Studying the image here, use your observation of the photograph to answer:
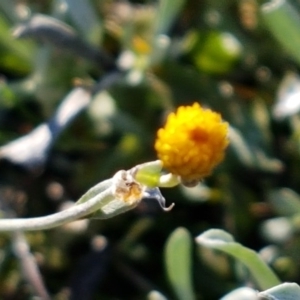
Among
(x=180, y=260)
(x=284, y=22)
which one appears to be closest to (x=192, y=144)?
(x=180, y=260)

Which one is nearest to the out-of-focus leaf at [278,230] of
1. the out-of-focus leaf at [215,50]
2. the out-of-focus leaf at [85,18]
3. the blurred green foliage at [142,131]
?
the blurred green foliage at [142,131]

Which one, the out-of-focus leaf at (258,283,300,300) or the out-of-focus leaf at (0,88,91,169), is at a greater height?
the out-of-focus leaf at (0,88,91,169)

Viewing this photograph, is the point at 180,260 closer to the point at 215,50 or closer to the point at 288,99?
the point at 288,99

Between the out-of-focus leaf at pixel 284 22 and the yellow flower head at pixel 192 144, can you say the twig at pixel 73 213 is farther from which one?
the out-of-focus leaf at pixel 284 22

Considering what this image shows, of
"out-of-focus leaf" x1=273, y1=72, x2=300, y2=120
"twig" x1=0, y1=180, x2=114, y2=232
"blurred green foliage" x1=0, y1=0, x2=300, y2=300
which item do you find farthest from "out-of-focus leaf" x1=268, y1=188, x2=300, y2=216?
"twig" x1=0, y1=180, x2=114, y2=232

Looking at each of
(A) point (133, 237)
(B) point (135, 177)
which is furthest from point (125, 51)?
(B) point (135, 177)

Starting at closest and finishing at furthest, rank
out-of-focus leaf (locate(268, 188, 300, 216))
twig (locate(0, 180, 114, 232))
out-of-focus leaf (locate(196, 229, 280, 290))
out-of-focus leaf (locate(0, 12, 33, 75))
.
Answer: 1. twig (locate(0, 180, 114, 232))
2. out-of-focus leaf (locate(196, 229, 280, 290))
3. out-of-focus leaf (locate(268, 188, 300, 216))
4. out-of-focus leaf (locate(0, 12, 33, 75))

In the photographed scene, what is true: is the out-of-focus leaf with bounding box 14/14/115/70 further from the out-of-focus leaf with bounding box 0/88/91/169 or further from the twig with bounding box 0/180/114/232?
the twig with bounding box 0/180/114/232
